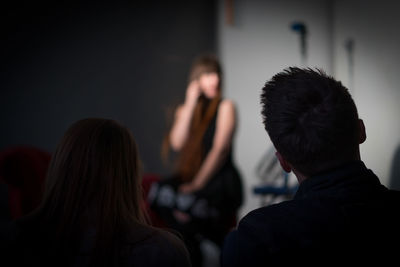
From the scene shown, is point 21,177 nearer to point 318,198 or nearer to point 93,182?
point 93,182

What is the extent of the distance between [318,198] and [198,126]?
6.27 ft

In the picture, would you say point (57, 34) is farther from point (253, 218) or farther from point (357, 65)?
point (253, 218)

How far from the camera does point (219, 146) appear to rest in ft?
8.41

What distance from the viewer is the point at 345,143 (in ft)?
2.61

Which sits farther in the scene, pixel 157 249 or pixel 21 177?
pixel 21 177

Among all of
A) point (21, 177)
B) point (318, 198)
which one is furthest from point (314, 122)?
point (21, 177)

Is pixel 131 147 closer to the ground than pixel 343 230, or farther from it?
farther from it

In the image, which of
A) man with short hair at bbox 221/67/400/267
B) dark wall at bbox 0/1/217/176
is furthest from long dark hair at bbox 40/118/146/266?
dark wall at bbox 0/1/217/176

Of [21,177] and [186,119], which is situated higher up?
[186,119]

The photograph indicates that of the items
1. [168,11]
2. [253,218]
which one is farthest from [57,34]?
[253,218]

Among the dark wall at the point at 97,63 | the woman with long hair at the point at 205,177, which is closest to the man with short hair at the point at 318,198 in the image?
the woman with long hair at the point at 205,177

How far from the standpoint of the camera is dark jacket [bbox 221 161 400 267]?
28.6 inches

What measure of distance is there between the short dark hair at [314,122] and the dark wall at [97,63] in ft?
10.4

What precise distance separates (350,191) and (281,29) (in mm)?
3049
